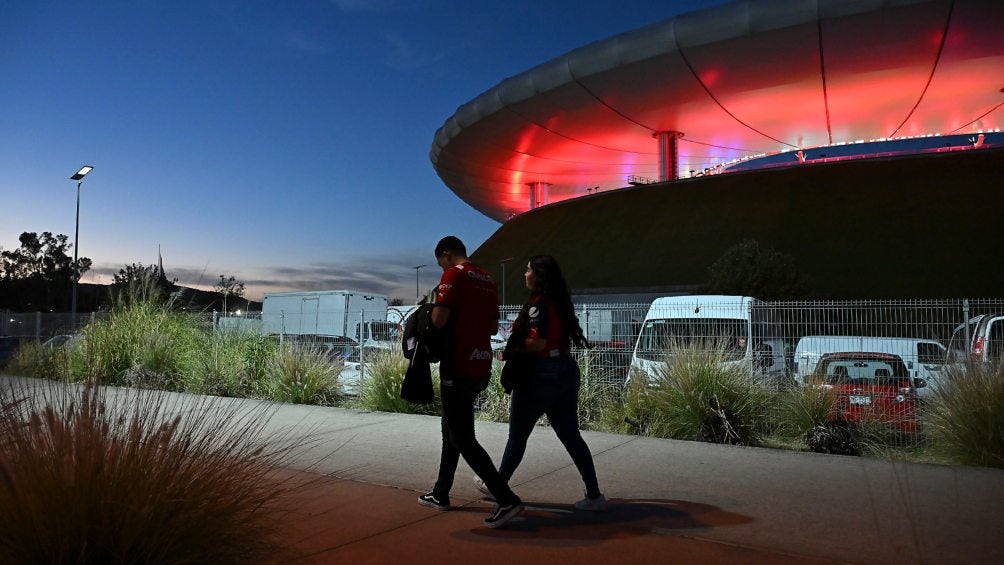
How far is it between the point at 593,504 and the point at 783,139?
51187 millimetres

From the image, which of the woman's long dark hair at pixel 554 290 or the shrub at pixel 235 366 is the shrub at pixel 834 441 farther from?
the shrub at pixel 235 366

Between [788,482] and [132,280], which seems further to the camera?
[132,280]

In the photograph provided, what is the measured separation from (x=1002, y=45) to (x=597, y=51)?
19.9m

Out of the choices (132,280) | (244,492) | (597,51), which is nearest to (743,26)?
(597,51)

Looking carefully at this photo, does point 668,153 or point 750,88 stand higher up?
point 750,88

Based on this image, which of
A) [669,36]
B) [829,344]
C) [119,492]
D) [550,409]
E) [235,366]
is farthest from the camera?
[669,36]

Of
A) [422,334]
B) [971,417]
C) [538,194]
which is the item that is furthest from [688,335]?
[538,194]

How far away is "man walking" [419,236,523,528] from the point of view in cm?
438

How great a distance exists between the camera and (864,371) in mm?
9148

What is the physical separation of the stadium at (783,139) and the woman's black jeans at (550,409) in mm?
33314

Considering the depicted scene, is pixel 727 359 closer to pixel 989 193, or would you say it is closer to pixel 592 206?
pixel 989 193

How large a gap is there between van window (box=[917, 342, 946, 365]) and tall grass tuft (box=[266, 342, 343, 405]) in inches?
317

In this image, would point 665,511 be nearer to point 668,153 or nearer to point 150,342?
point 150,342

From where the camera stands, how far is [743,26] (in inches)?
1385
